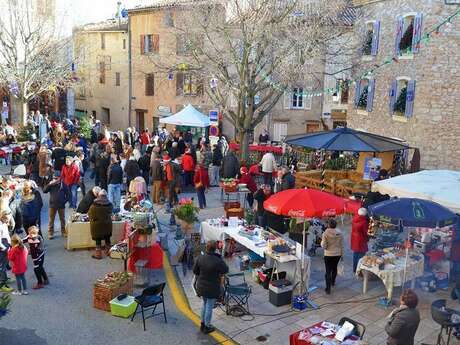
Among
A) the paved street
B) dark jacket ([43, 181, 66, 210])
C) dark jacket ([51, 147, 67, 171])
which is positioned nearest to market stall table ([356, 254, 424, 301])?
the paved street

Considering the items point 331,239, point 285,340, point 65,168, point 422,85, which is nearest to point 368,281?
point 331,239

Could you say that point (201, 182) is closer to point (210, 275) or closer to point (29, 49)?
point (210, 275)

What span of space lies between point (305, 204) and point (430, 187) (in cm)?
279

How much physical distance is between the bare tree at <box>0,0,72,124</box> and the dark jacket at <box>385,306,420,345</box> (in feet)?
81.2

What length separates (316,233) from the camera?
12.4m

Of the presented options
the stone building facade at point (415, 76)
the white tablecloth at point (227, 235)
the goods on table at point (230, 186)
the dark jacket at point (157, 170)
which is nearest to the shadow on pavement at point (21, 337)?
the white tablecloth at point (227, 235)

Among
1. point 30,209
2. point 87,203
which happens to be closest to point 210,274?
point 87,203

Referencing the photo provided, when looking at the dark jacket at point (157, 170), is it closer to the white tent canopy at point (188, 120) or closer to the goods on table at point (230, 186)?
the goods on table at point (230, 186)

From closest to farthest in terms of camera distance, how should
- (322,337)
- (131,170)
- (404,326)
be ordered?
1. (404,326)
2. (322,337)
3. (131,170)

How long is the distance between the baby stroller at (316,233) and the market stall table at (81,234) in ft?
14.9

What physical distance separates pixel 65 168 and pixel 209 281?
795 centimetres

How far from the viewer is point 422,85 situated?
69.8 feet

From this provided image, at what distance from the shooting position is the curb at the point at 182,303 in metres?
8.27

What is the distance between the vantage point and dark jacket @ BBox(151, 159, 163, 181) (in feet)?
52.7
